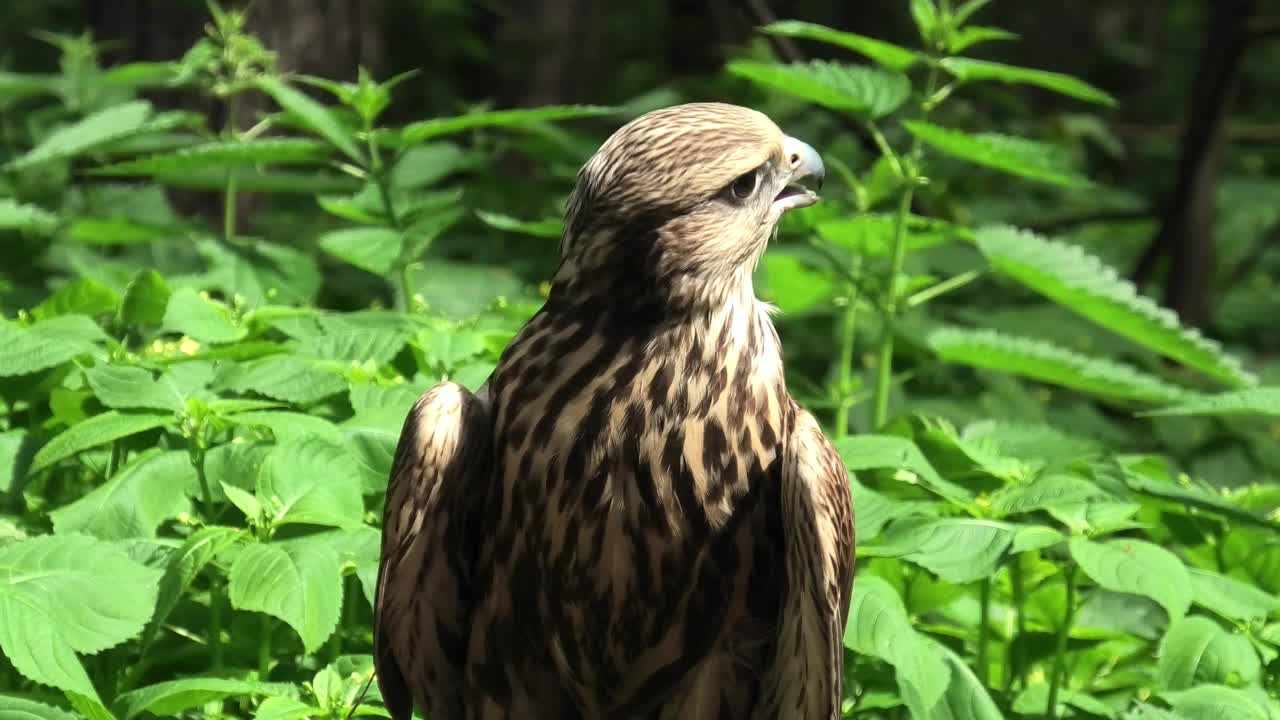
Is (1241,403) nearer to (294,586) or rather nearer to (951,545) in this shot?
(951,545)

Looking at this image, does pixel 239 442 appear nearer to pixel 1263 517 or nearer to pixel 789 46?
pixel 1263 517

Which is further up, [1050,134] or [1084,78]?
[1050,134]

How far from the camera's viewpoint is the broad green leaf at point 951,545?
290 centimetres

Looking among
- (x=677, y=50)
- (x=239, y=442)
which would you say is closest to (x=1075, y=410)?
(x=239, y=442)

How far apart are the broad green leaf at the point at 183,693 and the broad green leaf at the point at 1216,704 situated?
1551 mm

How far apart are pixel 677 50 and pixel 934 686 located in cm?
870

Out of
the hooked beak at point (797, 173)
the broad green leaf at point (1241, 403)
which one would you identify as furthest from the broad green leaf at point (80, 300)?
the broad green leaf at point (1241, 403)

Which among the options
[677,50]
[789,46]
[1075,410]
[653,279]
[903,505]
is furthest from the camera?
[677,50]

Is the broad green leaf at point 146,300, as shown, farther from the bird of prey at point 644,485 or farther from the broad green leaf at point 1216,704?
the broad green leaf at point 1216,704

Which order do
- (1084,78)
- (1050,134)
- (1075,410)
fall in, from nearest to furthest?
(1075,410) < (1050,134) < (1084,78)

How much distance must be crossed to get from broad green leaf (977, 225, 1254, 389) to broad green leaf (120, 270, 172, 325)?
6.31 feet

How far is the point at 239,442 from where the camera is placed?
3.11 meters

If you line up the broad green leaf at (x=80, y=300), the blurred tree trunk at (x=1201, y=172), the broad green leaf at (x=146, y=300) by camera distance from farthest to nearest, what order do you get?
the blurred tree trunk at (x=1201, y=172)
the broad green leaf at (x=80, y=300)
the broad green leaf at (x=146, y=300)

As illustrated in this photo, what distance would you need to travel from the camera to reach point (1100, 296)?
3.84 m
